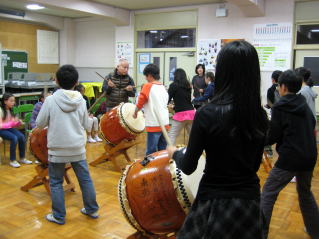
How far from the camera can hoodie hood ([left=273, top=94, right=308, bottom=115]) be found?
223 centimetres

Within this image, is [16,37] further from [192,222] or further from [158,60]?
[192,222]

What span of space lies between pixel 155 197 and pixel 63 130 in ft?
3.47

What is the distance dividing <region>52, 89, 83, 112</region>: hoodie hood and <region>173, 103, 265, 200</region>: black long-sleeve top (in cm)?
148

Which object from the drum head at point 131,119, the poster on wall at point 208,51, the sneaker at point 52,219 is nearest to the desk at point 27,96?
the drum head at point 131,119

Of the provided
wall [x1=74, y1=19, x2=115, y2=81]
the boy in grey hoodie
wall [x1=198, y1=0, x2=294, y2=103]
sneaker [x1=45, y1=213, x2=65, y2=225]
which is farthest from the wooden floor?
wall [x1=74, y1=19, x2=115, y2=81]

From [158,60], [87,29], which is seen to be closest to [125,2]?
[158,60]

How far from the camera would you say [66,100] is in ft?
8.43

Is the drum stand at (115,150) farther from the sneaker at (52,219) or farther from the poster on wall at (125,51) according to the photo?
the poster on wall at (125,51)

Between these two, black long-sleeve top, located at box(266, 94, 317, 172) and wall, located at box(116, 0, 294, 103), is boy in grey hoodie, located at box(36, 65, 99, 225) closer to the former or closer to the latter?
black long-sleeve top, located at box(266, 94, 317, 172)

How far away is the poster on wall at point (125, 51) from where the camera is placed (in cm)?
802

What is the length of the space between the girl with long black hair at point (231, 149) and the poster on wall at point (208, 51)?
573cm

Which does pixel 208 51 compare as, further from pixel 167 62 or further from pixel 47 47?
pixel 47 47

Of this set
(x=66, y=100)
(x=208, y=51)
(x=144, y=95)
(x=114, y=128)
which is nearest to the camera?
(x=66, y=100)

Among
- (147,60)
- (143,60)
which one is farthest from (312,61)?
(143,60)
